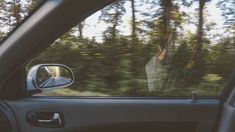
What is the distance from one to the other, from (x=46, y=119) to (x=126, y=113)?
50cm

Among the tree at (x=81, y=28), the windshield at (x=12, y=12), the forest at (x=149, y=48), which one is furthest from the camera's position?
the forest at (x=149, y=48)

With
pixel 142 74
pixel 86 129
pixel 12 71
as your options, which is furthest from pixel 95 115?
pixel 12 71

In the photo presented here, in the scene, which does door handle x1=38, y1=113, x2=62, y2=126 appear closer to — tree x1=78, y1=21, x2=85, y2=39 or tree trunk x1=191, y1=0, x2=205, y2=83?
tree x1=78, y1=21, x2=85, y2=39

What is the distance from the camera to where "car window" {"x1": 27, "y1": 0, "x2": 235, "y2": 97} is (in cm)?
317

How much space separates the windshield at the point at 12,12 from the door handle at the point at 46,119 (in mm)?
559

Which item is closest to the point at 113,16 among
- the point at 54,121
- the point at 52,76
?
the point at 52,76

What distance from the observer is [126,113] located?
3.22 metres

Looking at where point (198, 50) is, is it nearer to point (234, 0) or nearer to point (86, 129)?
point (234, 0)

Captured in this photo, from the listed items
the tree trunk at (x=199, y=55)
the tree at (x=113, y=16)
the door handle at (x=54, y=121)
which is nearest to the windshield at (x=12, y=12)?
the tree at (x=113, y=16)

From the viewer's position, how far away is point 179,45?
10.7ft

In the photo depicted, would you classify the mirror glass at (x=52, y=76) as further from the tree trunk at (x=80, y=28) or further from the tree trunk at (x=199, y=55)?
the tree trunk at (x=199, y=55)

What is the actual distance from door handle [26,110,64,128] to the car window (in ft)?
0.46

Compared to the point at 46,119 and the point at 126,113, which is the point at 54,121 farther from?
the point at 126,113

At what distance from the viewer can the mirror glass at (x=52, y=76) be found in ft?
10.1
